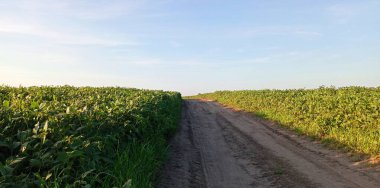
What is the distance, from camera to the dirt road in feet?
32.5

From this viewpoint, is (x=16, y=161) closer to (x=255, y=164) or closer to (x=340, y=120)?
(x=255, y=164)

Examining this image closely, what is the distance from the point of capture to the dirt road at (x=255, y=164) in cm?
990

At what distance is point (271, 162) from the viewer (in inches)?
475

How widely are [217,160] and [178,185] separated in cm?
317

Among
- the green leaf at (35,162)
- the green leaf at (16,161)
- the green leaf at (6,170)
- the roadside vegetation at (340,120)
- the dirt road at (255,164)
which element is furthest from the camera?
the roadside vegetation at (340,120)

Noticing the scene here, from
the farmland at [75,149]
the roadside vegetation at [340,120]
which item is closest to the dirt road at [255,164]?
the roadside vegetation at [340,120]

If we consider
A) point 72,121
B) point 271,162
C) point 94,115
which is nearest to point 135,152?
point 94,115

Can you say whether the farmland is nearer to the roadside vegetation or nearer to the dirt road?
the dirt road

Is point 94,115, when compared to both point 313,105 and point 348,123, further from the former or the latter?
point 313,105

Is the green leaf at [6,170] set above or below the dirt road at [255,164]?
above

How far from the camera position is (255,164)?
11.9 m

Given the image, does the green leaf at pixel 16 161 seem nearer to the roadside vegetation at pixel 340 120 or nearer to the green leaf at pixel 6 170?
the green leaf at pixel 6 170

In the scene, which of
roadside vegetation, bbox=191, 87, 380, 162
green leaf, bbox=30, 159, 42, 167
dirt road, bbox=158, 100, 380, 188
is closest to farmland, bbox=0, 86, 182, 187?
green leaf, bbox=30, 159, 42, 167

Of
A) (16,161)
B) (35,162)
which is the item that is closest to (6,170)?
(16,161)
